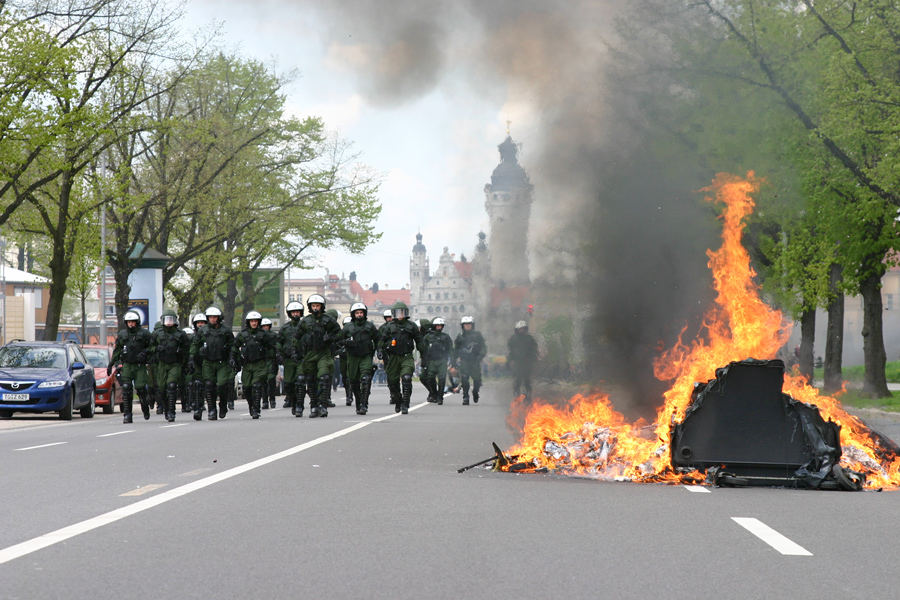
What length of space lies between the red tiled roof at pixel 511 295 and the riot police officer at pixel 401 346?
6.03 meters

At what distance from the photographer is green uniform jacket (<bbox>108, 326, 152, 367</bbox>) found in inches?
897

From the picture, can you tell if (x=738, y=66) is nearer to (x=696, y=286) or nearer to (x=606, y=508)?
(x=696, y=286)

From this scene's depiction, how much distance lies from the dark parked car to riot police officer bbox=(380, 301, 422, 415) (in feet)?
20.2

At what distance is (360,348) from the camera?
22984 millimetres

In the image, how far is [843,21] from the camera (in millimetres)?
25672

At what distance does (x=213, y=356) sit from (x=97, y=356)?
8252 mm

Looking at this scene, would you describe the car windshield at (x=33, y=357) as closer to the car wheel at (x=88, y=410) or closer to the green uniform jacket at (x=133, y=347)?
the car wheel at (x=88, y=410)

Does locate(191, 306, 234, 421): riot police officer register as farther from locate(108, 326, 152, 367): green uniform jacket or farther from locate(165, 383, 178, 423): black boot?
locate(108, 326, 152, 367): green uniform jacket

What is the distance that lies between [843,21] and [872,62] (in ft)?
5.89

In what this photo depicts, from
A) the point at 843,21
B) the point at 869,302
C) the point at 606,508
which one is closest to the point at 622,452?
the point at 606,508

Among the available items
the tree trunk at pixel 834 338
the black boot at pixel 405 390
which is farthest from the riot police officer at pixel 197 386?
the tree trunk at pixel 834 338

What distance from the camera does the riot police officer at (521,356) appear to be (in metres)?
15.3

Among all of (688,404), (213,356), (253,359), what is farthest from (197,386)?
(688,404)

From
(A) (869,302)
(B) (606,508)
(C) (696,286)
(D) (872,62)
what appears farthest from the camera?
(A) (869,302)
